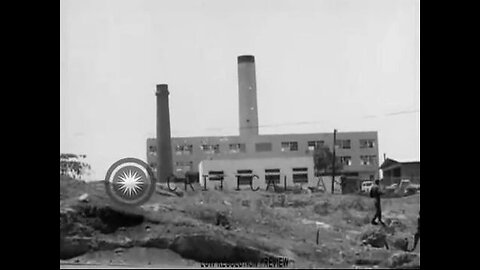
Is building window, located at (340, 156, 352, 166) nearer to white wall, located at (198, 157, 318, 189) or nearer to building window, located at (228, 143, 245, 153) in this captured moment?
white wall, located at (198, 157, 318, 189)

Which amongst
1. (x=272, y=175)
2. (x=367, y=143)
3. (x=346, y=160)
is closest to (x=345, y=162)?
(x=346, y=160)

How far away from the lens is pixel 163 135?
580cm

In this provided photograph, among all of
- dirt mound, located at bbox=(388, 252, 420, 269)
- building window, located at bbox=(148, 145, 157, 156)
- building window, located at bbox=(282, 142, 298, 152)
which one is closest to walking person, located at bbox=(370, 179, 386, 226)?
dirt mound, located at bbox=(388, 252, 420, 269)

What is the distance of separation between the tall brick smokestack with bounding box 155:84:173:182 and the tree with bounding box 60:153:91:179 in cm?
61

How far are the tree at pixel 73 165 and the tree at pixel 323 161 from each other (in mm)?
1900

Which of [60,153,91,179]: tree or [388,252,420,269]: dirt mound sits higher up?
[60,153,91,179]: tree

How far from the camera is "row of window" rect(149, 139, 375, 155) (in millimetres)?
5738

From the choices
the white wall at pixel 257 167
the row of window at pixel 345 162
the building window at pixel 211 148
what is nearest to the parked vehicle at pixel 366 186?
the row of window at pixel 345 162

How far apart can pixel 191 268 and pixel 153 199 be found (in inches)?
25.8
